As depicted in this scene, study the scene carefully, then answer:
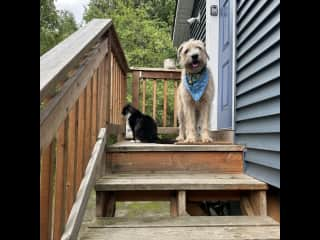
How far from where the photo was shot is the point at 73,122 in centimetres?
141

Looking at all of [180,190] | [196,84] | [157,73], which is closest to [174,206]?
[180,190]

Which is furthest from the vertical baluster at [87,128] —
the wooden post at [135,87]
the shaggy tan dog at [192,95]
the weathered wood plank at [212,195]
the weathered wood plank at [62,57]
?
the wooden post at [135,87]

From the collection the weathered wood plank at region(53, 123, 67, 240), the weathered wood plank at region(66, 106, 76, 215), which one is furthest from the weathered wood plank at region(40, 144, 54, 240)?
the weathered wood plank at region(66, 106, 76, 215)

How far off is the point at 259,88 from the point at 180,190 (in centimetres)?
101

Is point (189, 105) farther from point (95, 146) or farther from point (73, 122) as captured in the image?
point (73, 122)

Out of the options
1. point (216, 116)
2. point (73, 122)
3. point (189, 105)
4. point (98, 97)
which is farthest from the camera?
point (216, 116)

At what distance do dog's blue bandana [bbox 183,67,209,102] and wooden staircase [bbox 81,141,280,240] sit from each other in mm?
744

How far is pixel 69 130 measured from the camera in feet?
4.67

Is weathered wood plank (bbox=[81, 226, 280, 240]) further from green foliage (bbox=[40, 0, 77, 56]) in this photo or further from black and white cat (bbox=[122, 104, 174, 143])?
green foliage (bbox=[40, 0, 77, 56])

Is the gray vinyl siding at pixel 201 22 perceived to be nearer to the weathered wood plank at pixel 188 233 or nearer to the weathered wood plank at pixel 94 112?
A: the weathered wood plank at pixel 94 112

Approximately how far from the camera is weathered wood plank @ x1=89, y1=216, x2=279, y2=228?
1.59m
